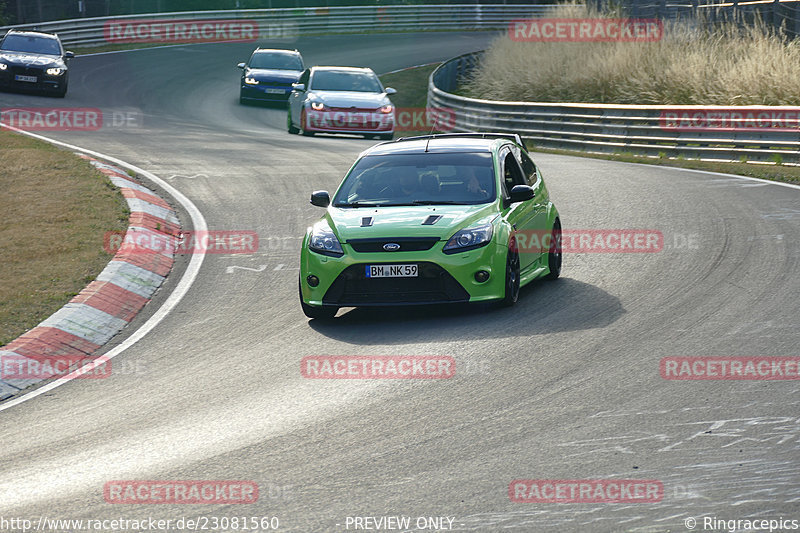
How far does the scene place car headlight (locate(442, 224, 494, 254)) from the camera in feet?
33.2

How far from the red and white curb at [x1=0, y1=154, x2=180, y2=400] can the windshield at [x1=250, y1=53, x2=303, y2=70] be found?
19.6 metres

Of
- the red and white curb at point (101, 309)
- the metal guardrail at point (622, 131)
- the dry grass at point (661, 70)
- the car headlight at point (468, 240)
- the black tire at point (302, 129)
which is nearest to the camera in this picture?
the red and white curb at point (101, 309)

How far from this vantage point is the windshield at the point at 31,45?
31.2 metres

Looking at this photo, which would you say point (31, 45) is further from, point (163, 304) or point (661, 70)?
point (163, 304)

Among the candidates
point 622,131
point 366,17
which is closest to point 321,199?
point 622,131

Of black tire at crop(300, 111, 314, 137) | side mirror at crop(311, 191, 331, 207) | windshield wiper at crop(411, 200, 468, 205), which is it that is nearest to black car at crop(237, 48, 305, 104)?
black tire at crop(300, 111, 314, 137)

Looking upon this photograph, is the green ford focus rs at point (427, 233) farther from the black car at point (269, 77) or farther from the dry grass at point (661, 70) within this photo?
the black car at point (269, 77)

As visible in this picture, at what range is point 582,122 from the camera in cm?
2533

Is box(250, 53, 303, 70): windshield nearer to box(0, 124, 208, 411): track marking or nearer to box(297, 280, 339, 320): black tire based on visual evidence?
box(0, 124, 208, 411): track marking

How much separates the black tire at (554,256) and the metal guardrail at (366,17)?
38810 mm

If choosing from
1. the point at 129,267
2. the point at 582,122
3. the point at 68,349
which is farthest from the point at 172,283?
the point at 582,122

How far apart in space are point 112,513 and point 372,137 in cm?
2169

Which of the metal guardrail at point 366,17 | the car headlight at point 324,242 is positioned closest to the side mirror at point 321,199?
the car headlight at point 324,242

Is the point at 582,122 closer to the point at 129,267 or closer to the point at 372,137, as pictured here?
the point at 372,137
